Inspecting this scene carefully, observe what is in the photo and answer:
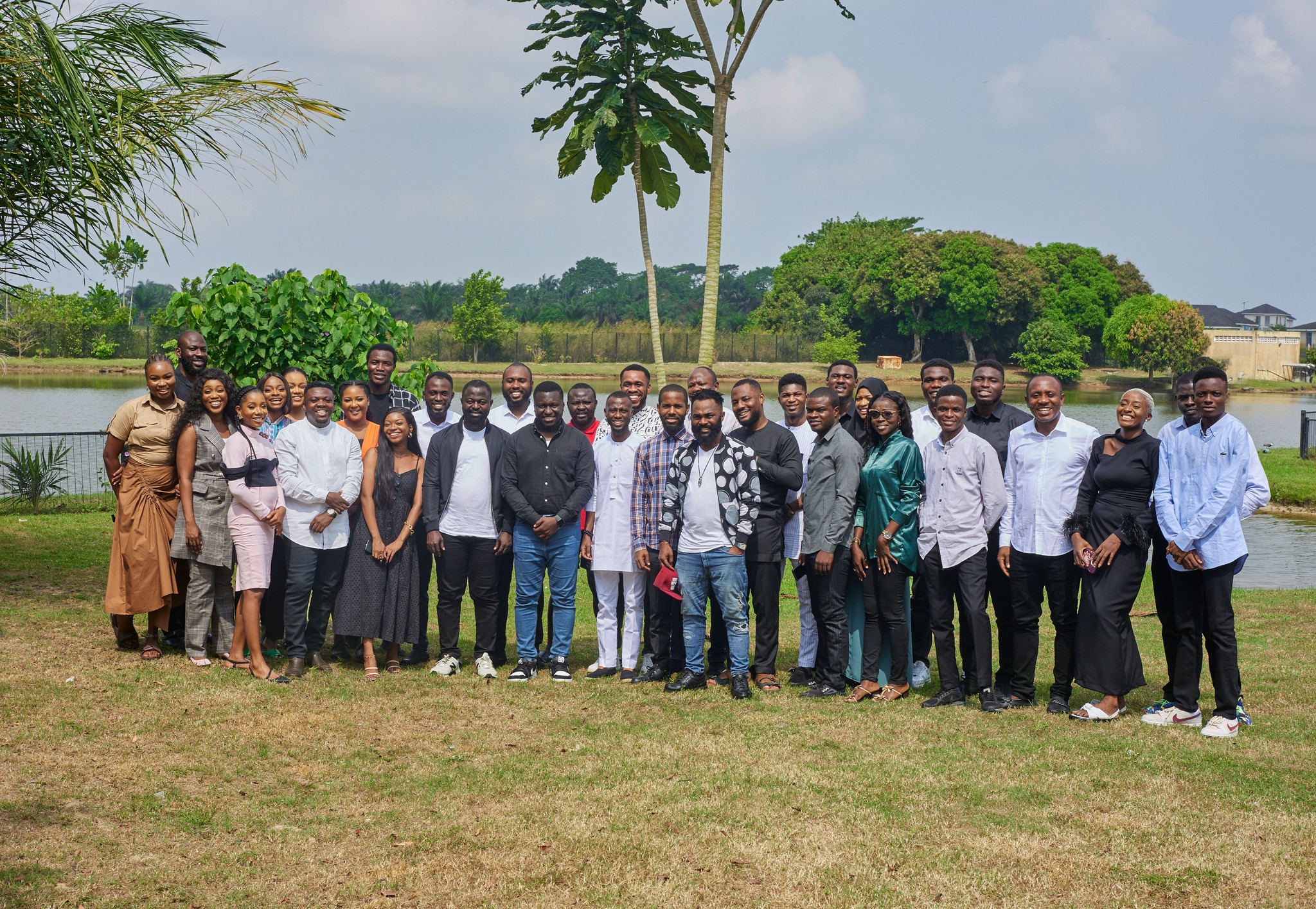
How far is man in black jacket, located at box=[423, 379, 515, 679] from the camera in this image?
7.34 meters

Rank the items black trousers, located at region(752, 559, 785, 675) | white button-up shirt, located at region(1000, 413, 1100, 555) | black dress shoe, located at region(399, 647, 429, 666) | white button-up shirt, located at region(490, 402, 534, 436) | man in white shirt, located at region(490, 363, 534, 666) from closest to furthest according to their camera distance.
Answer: white button-up shirt, located at region(1000, 413, 1100, 555)
black trousers, located at region(752, 559, 785, 675)
man in white shirt, located at region(490, 363, 534, 666)
black dress shoe, located at region(399, 647, 429, 666)
white button-up shirt, located at region(490, 402, 534, 436)

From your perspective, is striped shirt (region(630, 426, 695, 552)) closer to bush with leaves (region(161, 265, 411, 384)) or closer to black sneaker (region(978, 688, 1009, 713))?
black sneaker (region(978, 688, 1009, 713))

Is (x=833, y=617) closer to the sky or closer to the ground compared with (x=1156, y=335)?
closer to the ground

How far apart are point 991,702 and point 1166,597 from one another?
121cm

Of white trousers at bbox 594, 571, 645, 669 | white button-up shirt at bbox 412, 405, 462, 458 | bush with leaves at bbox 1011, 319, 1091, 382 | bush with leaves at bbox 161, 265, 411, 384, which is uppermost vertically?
bush with leaves at bbox 1011, 319, 1091, 382

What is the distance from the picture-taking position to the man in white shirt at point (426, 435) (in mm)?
7492

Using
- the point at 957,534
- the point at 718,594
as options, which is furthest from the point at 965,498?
the point at 718,594

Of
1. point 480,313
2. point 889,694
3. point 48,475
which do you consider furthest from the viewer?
point 480,313

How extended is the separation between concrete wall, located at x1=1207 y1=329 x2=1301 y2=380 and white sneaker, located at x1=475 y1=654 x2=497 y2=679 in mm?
80334

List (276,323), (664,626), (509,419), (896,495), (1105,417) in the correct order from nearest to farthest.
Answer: (896,495) < (664,626) < (509,419) < (276,323) < (1105,417)

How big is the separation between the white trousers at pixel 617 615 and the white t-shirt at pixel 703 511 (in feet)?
2.40

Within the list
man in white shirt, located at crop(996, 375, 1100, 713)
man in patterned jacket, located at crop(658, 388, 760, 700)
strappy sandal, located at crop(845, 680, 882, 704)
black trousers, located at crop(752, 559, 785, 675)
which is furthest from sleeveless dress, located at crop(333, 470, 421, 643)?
man in white shirt, located at crop(996, 375, 1100, 713)

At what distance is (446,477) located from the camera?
7.37m

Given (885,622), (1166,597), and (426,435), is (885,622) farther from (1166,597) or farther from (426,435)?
(426,435)
